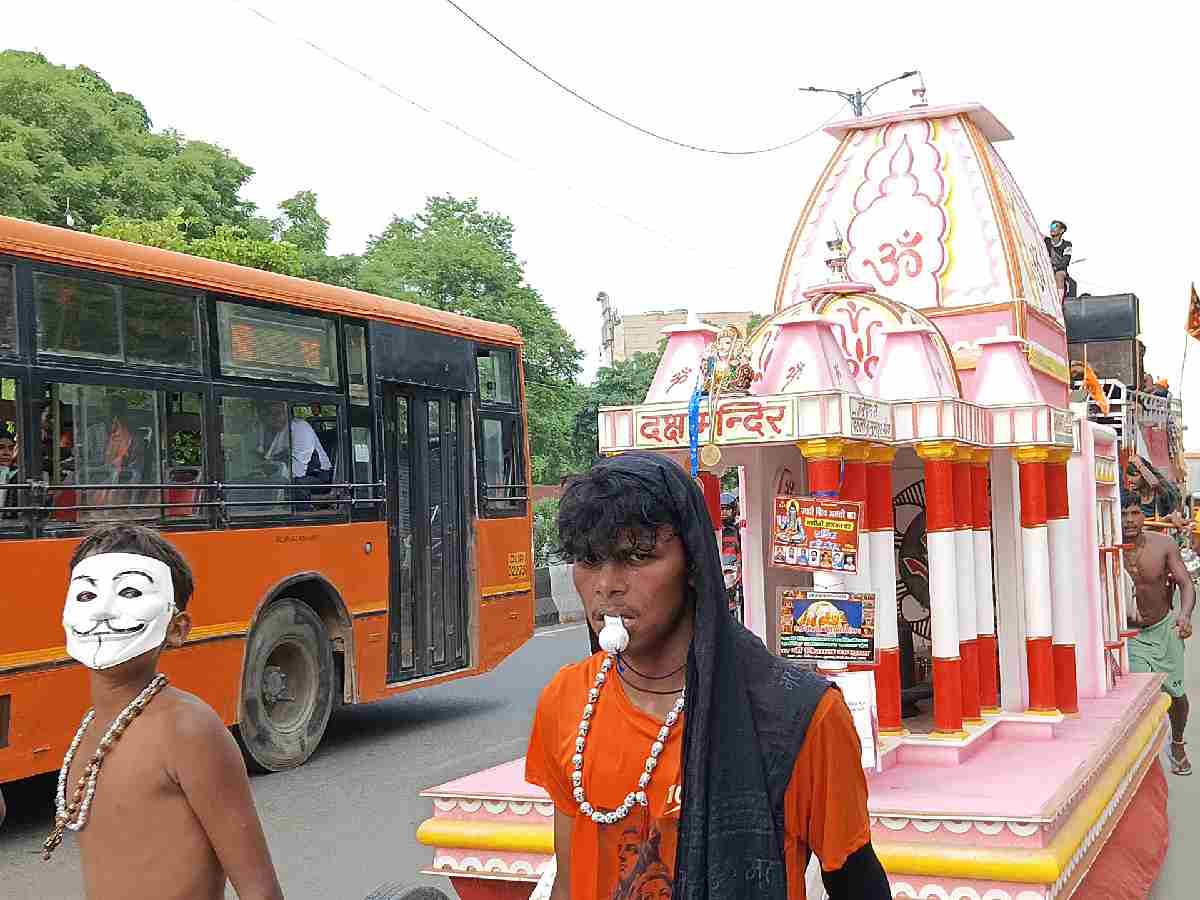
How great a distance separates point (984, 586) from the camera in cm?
717

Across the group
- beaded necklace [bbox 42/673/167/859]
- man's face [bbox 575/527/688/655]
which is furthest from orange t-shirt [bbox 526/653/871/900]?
beaded necklace [bbox 42/673/167/859]

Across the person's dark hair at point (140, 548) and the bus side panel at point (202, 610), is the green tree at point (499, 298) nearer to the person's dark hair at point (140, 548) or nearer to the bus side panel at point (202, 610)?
the bus side panel at point (202, 610)

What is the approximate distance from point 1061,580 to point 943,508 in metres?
1.47

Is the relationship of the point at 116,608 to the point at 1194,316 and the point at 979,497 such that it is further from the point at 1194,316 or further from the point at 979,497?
the point at 1194,316

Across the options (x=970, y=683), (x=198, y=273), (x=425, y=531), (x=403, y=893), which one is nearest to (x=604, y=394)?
(x=425, y=531)

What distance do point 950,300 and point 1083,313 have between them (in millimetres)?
21638

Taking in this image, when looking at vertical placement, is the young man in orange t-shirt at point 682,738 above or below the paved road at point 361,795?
above

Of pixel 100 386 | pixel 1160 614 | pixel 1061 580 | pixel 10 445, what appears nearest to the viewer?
pixel 1061 580

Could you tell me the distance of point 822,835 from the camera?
2307 mm

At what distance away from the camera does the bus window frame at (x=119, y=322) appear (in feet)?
27.4

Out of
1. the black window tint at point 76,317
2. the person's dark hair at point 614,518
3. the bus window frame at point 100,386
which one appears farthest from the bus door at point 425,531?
the person's dark hair at point 614,518

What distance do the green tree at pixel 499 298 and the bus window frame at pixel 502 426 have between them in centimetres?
2401

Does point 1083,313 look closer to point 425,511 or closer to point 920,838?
point 425,511

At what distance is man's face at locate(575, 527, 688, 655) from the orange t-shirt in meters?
0.17
